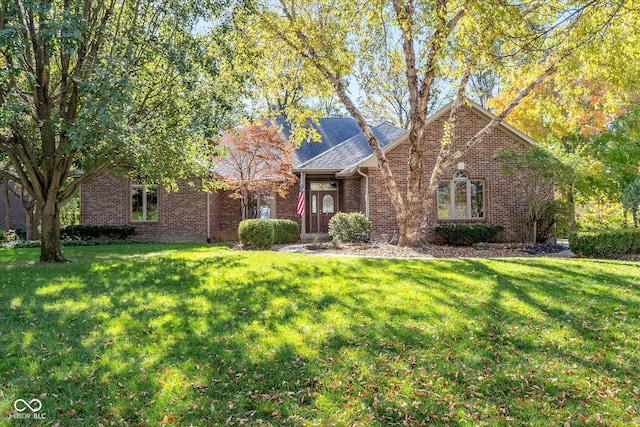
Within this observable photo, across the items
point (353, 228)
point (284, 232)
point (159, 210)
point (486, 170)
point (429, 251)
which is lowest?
point (429, 251)

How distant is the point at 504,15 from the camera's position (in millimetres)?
7242

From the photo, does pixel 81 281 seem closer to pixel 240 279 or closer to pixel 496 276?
pixel 240 279

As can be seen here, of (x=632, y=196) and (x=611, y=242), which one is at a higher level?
(x=632, y=196)

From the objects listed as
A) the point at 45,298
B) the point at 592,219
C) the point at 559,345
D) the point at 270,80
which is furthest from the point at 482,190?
the point at 45,298

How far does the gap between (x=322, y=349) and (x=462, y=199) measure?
39.9 feet

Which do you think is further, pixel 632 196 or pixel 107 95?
pixel 632 196

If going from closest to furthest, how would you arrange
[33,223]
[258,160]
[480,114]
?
[480,114] < [258,160] < [33,223]

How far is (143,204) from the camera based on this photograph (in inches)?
697

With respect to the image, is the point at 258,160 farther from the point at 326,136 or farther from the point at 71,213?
the point at 71,213

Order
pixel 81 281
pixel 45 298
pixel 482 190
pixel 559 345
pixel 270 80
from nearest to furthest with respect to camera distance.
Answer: pixel 559 345
pixel 45 298
pixel 81 281
pixel 270 80
pixel 482 190

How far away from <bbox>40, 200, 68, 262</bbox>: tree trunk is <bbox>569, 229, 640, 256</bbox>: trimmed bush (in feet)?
41.5

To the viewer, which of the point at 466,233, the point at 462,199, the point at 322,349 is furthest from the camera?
the point at 462,199

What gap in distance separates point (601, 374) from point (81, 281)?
7.32 metres

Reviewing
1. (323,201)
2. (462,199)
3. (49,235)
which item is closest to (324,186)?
(323,201)
